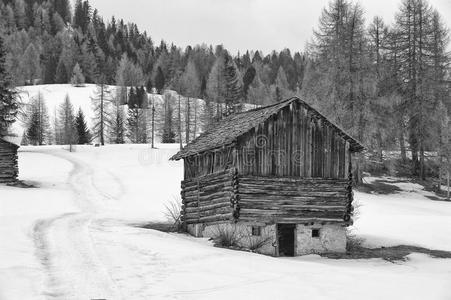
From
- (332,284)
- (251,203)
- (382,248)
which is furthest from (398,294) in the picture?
(382,248)

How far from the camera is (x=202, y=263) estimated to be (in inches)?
683

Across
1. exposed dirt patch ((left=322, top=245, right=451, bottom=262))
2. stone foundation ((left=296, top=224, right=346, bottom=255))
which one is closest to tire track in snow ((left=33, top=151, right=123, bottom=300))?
stone foundation ((left=296, top=224, right=346, bottom=255))

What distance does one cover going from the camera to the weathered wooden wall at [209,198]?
76.4 ft

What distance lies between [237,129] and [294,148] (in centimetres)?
269

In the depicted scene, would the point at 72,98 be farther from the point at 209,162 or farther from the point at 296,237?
the point at 296,237

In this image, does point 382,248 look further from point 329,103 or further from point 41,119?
point 41,119

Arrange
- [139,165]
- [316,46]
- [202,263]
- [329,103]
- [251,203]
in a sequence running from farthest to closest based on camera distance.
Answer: [139,165] → [316,46] → [329,103] → [251,203] → [202,263]

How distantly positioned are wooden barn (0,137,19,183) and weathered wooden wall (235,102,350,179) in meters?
27.2

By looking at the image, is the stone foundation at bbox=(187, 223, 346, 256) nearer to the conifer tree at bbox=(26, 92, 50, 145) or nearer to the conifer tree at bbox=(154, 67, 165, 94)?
the conifer tree at bbox=(26, 92, 50, 145)

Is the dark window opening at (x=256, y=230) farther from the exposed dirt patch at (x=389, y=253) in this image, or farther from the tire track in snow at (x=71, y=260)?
the tire track in snow at (x=71, y=260)

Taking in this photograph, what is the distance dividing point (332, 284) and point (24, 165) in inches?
1846

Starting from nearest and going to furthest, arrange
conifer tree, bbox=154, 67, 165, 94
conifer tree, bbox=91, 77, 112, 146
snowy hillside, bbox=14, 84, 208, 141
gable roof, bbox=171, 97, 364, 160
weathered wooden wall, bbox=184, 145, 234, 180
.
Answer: gable roof, bbox=171, 97, 364, 160, weathered wooden wall, bbox=184, 145, 234, 180, conifer tree, bbox=91, 77, 112, 146, snowy hillside, bbox=14, 84, 208, 141, conifer tree, bbox=154, 67, 165, 94

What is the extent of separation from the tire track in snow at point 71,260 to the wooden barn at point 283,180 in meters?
6.24

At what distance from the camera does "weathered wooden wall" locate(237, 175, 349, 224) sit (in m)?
23.0
